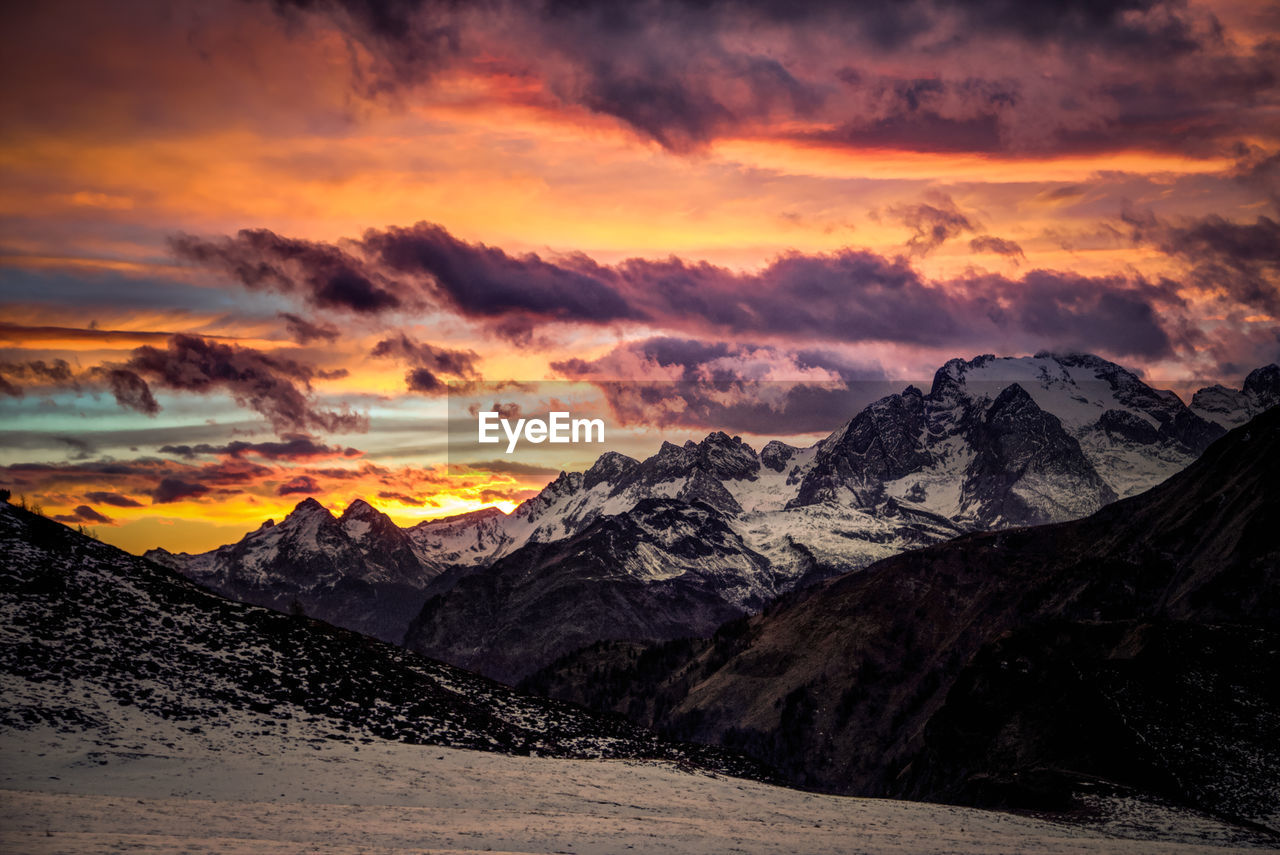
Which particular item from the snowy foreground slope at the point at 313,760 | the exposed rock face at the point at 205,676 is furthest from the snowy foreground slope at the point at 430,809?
the exposed rock face at the point at 205,676

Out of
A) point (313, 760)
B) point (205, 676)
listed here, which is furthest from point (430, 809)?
point (205, 676)

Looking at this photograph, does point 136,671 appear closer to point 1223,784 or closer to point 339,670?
point 339,670

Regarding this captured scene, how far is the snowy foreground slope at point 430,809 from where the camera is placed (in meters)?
44.4

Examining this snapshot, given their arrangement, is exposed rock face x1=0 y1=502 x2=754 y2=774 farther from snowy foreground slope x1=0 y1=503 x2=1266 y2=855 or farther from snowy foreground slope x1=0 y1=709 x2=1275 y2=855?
snowy foreground slope x1=0 y1=709 x2=1275 y2=855

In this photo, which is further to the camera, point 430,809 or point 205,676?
point 205,676

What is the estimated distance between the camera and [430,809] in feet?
182

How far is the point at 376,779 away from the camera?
6206cm

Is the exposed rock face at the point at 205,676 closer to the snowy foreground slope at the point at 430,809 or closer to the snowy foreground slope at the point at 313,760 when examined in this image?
the snowy foreground slope at the point at 313,760

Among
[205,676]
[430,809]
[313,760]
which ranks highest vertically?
[205,676]

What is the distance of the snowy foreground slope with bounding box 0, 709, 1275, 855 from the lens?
146 ft

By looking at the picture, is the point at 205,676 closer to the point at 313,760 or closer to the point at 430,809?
the point at 313,760

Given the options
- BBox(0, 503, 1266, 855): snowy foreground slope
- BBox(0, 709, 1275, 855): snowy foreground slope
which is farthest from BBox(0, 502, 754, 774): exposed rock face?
BBox(0, 709, 1275, 855): snowy foreground slope

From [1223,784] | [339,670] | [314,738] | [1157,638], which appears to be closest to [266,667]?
[339,670]

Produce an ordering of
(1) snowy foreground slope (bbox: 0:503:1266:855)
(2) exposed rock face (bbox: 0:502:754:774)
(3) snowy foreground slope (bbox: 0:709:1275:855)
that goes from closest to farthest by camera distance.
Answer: (3) snowy foreground slope (bbox: 0:709:1275:855), (1) snowy foreground slope (bbox: 0:503:1266:855), (2) exposed rock face (bbox: 0:502:754:774)
